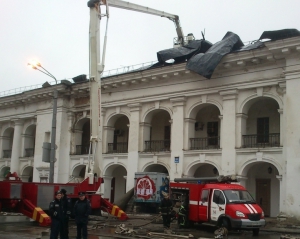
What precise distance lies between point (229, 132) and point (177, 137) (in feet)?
10.8

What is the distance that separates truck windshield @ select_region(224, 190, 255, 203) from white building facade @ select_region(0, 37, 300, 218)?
409 cm

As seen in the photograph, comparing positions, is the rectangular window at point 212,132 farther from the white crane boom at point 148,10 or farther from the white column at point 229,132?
the white crane boom at point 148,10

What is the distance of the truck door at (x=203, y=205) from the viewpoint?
55.9ft

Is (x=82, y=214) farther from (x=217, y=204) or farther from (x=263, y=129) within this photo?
(x=263, y=129)

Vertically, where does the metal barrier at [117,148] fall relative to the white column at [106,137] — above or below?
below

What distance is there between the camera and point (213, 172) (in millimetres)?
26047

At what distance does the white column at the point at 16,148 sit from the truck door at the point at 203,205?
20.3 metres

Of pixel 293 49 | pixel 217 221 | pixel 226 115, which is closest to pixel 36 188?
pixel 217 221

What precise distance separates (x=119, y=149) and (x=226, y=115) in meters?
9.13

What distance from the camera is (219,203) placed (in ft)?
54.2

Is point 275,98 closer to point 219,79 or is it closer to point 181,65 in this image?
point 219,79

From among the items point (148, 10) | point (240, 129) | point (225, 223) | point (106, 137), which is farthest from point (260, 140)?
point (148, 10)

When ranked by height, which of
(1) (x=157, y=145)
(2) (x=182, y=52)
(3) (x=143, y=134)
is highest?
(2) (x=182, y=52)

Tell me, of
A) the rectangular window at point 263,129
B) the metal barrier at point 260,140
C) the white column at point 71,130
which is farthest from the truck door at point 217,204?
the white column at point 71,130
